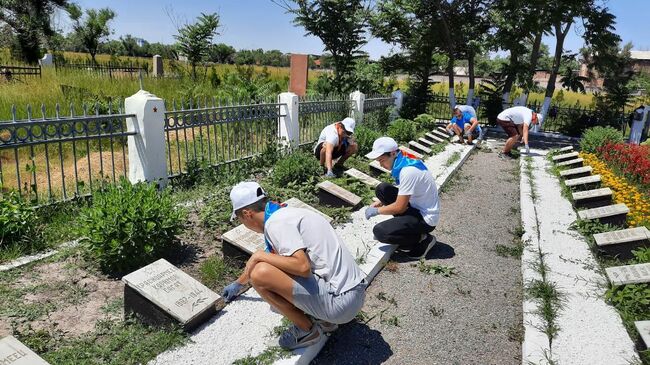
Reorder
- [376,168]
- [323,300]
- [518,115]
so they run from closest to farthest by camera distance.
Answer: [323,300], [376,168], [518,115]

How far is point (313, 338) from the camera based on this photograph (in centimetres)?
298

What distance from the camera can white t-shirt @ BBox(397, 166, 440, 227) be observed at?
4.37m

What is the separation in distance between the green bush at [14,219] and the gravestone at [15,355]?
1.98 m

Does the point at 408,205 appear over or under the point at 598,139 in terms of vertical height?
A: under

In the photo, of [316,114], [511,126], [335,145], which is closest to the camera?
[335,145]

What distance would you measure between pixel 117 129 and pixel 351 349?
4.24 m

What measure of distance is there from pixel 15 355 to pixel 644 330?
13.1 feet

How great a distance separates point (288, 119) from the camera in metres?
8.66

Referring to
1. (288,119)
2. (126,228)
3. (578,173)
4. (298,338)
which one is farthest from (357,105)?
(298,338)

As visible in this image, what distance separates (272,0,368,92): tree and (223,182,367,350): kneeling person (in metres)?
12.8

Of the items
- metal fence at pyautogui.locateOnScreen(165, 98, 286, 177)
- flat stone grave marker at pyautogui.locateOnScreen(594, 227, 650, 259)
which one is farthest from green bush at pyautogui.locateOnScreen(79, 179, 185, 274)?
flat stone grave marker at pyautogui.locateOnScreen(594, 227, 650, 259)

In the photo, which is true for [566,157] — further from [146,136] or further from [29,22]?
[29,22]

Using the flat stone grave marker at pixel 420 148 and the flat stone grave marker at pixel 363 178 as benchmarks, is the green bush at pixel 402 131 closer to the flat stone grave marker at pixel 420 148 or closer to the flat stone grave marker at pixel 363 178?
the flat stone grave marker at pixel 420 148

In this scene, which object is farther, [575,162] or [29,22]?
[29,22]
